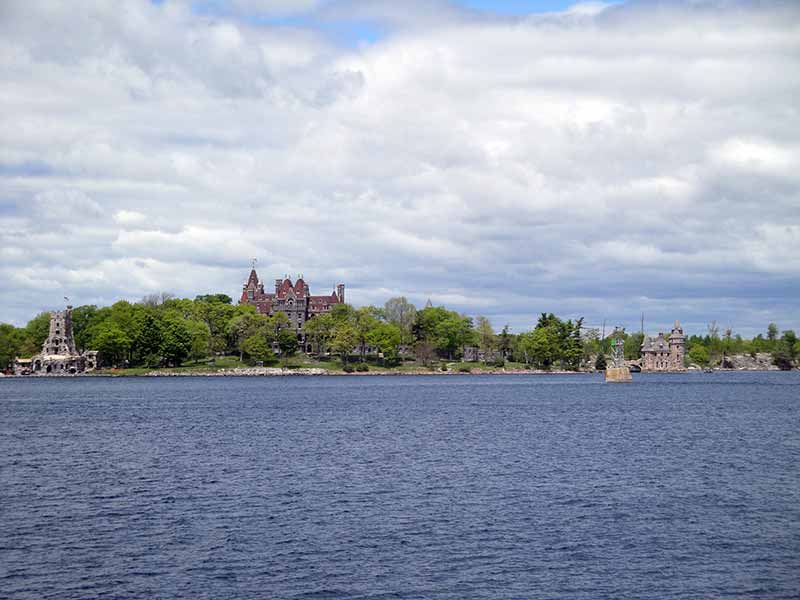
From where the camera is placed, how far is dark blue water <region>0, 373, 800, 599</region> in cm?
2961

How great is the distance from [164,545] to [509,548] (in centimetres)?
1281

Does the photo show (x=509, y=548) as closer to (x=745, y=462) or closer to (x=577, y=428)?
(x=745, y=462)

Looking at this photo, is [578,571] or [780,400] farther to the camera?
[780,400]

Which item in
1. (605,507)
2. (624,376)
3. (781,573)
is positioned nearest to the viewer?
(781,573)

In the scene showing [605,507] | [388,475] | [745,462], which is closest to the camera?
[605,507]

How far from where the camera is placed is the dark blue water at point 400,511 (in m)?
29.6

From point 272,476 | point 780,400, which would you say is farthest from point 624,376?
point 272,476

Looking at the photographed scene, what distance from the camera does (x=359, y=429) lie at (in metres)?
77.9

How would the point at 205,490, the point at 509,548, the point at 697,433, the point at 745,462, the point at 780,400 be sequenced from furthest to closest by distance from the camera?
the point at 780,400 < the point at 697,433 < the point at 745,462 < the point at 205,490 < the point at 509,548

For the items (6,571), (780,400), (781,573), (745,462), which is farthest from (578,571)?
(780,400)

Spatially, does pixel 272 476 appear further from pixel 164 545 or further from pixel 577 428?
pixel 577 428

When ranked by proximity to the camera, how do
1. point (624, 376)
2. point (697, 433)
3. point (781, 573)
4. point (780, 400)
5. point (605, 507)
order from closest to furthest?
point (781, 573)
point (605, 507)
point (697, 433)
point (780, 400)
point (624, 376)

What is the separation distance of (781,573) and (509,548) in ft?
30.3

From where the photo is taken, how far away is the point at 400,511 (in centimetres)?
3975
